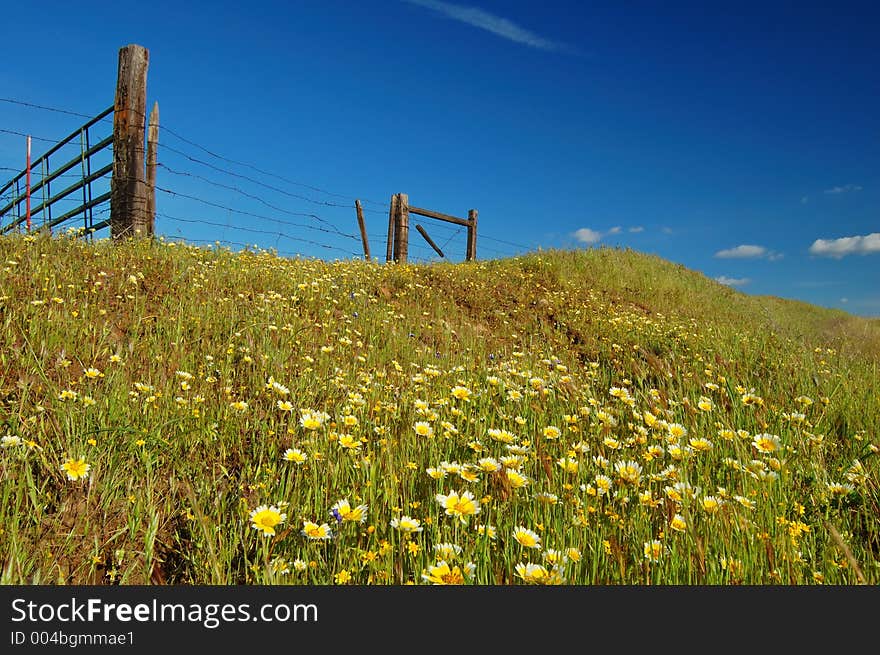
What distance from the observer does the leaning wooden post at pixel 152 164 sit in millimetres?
8789

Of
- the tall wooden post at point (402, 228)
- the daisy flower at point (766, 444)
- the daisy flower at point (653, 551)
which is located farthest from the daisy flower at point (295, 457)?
the tall wooden post at point (402, 228)

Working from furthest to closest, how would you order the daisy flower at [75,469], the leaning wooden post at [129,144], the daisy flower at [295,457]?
the leaning wooden post at [129,144] < the daisy flower at [295,457] < the daisy flower at [75,469]

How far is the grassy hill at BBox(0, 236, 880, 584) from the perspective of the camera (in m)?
1.91

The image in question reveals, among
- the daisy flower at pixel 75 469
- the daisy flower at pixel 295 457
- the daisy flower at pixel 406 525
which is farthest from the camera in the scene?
the daisy flower at pixel 295 457

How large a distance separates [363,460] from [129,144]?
859 centimetres

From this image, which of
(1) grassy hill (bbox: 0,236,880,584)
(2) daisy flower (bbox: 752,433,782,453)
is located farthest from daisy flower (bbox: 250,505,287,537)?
(2) daisy flower (bbox: 752,433,782,453)

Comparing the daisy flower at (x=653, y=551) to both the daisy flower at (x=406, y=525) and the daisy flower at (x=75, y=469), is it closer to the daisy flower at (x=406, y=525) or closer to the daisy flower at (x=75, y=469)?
the daisy flower at (x=406, y=525)

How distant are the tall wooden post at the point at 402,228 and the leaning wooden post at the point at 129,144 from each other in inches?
296

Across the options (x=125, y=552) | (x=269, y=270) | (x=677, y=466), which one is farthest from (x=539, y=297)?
(x=125, y=552)

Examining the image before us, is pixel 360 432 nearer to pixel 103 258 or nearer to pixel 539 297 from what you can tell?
pixel 103 258

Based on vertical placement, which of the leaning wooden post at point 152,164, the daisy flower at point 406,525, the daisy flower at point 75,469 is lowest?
the daisy flower at point 406,525

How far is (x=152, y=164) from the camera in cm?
883

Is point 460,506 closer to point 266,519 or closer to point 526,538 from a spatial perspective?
point 526,538

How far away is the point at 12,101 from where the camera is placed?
857cm
